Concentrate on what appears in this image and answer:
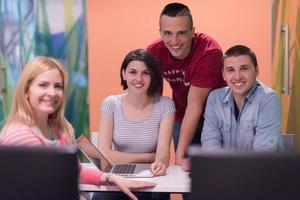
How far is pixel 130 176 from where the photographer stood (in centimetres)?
→ 177

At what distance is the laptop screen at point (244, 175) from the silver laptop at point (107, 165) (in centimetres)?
89

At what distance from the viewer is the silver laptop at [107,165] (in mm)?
1731

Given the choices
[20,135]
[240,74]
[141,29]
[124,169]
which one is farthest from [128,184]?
[141,29]

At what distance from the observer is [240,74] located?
2.06m

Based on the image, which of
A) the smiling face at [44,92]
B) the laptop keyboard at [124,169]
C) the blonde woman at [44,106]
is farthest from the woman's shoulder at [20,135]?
the laptop keyboard at [124,169]

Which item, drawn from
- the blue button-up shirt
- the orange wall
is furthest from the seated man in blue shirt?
the orange wall

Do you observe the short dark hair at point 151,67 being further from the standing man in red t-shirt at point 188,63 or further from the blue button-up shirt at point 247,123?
the blue button-up shirt at point 247,123

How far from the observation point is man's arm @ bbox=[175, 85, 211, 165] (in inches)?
87.8

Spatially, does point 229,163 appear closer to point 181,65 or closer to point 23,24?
point 181,65

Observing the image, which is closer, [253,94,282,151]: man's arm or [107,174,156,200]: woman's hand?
[107,174,156,200]: woman's hand

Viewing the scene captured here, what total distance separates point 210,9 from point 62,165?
2.98 m

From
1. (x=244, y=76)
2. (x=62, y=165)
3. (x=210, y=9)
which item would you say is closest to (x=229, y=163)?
(x=62, y=165)

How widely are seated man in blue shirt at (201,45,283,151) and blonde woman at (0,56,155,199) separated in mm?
599

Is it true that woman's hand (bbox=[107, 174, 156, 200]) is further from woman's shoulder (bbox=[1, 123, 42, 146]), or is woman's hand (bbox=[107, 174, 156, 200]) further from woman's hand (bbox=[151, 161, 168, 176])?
woman's shoulder (bbox=[1, 123, 42, 146])
